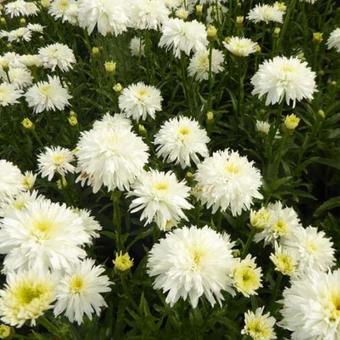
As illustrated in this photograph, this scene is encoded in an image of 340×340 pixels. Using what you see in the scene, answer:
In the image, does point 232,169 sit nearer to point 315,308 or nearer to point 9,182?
point 315,308

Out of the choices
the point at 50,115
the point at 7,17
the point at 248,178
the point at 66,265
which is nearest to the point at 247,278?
the point at 248,178

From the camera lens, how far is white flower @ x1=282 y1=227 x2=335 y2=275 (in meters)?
1.95

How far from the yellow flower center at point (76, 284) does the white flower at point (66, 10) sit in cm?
238

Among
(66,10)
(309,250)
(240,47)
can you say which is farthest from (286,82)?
(66,10)

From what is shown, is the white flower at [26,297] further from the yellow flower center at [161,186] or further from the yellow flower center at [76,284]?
the yellow flower center at [161,186]

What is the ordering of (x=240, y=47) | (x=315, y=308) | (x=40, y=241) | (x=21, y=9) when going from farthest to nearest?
(x=21, y=9)
(x=240, y=47)
(x=40, y=241)
(x=315, y=308)

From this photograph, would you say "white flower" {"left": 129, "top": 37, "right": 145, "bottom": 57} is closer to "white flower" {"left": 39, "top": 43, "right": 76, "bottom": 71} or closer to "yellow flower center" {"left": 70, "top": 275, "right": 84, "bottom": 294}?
"white flower" {"left": 39, "top": 43, "right": 76, "bottom": 71}

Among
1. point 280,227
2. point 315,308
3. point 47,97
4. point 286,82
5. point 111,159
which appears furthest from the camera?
point 47,97

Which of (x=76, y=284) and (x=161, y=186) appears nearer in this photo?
(x=76, y=284)

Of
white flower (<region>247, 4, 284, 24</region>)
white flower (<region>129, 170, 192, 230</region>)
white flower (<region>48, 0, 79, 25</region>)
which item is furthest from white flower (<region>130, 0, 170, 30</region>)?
white flower (<region>129, 170, 192, 230</region>)

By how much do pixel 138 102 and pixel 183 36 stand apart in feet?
1.71

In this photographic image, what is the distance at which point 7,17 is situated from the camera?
516cm

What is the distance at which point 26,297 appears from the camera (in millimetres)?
1418

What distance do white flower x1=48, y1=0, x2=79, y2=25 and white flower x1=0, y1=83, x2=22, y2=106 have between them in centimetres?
83
